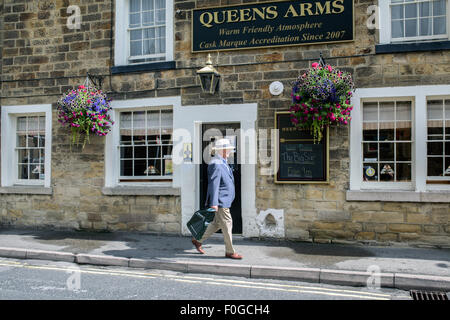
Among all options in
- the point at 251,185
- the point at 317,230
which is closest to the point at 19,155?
the point at 251,185

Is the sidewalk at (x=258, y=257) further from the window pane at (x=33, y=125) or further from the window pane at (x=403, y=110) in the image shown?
the window pane at (x=33, y=125)

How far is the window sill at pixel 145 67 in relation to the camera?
903cm

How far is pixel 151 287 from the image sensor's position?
562 cm

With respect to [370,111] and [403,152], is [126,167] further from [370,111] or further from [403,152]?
[403,152]

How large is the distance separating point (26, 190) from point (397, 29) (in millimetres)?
8870

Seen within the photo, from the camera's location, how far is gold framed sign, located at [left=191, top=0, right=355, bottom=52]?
8148 millimetres

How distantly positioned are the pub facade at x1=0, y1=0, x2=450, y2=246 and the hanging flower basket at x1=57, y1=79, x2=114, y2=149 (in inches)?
14.3

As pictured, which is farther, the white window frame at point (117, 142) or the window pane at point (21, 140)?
the window pane at point (21, 140)

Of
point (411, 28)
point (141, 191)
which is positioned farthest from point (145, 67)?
point (411, 28)

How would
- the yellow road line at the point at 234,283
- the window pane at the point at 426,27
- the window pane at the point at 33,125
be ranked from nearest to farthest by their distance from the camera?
1. the yellow road line at the point at 234,283
2. the window pane at the point at 426,27
3. the window pane at the point at 33,125

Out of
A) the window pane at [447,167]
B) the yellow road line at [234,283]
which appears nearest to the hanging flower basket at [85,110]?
the yellow road line at [234,283]

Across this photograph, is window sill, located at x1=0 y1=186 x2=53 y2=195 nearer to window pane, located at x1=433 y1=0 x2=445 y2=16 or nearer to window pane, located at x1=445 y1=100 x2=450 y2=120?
window pane, located at x1=445 y1=100 x2=450 y2=120

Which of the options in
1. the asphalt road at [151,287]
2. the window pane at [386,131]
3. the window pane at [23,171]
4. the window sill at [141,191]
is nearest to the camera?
the asphalt road at [151,287]

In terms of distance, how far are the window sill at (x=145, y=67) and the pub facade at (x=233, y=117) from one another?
3 centimetres
